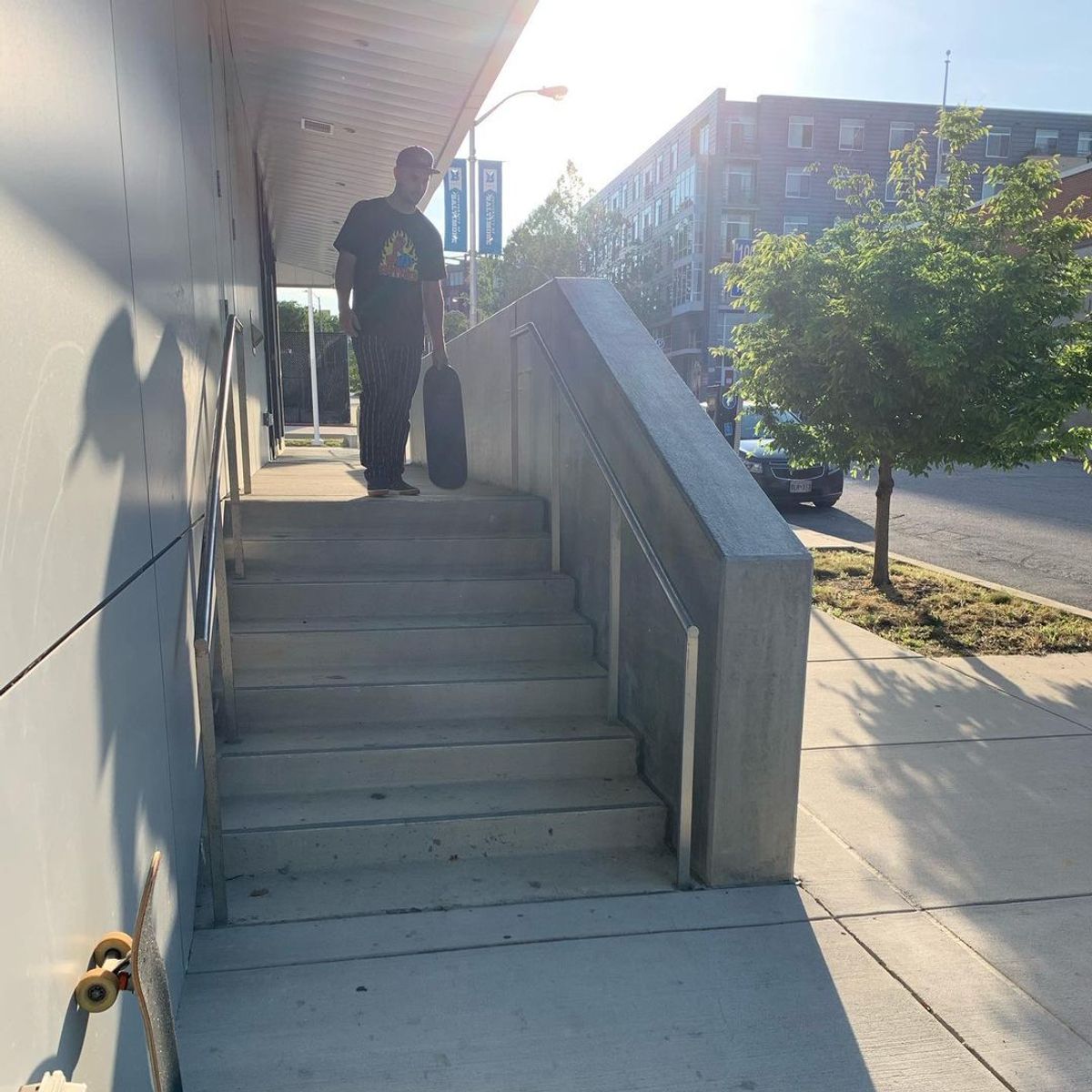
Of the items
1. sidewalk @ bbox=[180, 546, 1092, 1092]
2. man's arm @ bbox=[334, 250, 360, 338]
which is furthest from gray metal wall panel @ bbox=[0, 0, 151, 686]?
man's arm @ bbox=[334, 250, 360, 338]

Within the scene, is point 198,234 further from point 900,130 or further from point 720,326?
point 900,130

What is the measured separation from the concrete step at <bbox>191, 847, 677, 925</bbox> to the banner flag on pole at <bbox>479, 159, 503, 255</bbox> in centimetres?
1835

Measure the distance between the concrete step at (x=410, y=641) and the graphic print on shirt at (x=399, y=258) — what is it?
1.95 meters

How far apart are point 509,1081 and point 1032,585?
7.99 metres

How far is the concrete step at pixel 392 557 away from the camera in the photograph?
4.48 metres

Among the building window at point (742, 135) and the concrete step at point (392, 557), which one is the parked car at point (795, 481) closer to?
the concrete step at point (392, 557)

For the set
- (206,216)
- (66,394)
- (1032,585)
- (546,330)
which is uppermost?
(206,216)

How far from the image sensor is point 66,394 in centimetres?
160

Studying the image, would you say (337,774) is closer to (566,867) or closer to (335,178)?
(566,867)

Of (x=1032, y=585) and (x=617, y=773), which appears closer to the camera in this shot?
(x=617, y=773)

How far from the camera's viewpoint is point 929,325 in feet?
20.6

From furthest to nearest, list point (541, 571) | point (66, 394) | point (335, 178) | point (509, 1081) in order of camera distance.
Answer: point (335, 178)
point (541, 571)
point (509, 1081)
point (66, 394)

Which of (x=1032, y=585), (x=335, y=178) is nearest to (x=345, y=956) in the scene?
(x=1032, y=585)

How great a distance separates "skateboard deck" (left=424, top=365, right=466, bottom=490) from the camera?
17.5 ft
